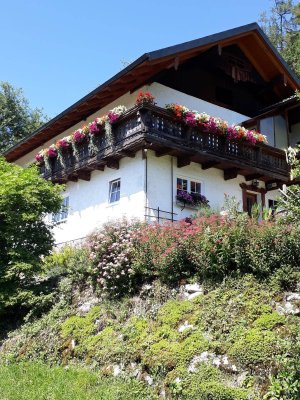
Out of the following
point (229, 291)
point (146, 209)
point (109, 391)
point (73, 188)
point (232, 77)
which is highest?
point (232, 77)

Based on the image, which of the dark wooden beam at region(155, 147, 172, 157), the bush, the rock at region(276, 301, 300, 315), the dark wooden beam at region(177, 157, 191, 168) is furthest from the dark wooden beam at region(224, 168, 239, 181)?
the rock at region(276, 301, 300, 315)

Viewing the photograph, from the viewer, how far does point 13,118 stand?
139ft

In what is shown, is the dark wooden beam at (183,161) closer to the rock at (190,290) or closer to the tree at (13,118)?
the rock at (190,290)

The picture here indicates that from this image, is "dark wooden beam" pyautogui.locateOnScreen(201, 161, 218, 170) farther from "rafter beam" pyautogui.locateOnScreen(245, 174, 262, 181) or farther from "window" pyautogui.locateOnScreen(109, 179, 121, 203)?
"window" pyautogui.locateOnScreen(109, 179, 121, 203)

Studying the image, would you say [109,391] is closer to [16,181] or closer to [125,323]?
[125,323]

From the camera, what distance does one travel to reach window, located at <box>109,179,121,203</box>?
17.0 m

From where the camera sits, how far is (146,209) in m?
15.4

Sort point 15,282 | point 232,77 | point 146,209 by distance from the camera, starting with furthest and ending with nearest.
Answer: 1. point 232,77
2. point 146,209
3. point 15,282

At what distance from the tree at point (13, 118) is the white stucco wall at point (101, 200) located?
24236 millimetres

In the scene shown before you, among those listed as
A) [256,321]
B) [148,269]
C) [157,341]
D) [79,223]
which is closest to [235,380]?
[256,321]

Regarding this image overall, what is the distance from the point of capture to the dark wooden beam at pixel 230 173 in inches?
700

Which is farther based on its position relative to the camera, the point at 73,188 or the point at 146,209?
the point at 73,188

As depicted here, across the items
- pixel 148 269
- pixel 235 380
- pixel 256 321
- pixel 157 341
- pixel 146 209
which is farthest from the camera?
pixel 146 209

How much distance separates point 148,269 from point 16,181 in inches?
201
